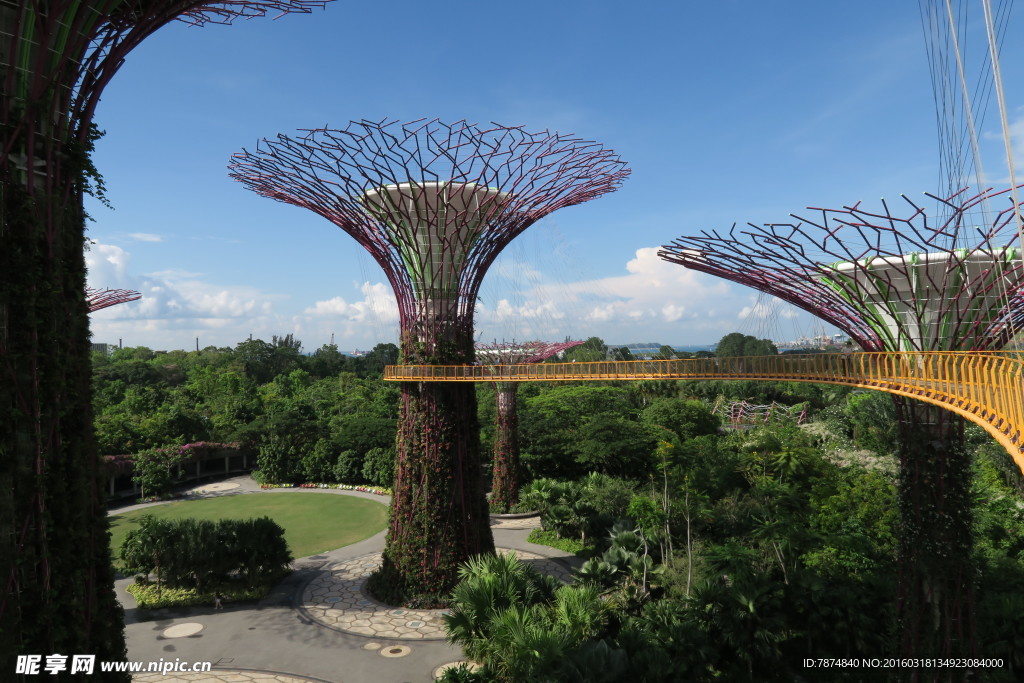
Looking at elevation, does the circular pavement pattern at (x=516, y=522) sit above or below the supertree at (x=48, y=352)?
below

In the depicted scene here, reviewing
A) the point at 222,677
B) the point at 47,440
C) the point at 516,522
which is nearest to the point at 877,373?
the point at 47,440

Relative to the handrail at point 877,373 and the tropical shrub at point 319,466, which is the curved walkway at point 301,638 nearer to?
the handrail at point 877,373

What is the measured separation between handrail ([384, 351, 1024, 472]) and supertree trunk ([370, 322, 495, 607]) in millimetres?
656

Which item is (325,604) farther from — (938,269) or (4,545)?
(938,269)

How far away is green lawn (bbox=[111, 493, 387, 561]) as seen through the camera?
66.9ft

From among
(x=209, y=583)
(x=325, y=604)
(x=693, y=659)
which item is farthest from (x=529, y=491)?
(x=693, y=659)

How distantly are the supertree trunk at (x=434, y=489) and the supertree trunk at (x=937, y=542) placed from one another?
8.79m

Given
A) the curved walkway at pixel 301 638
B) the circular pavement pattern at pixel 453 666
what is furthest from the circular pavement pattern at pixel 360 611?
the circular pavement pattern at pixel 453 666

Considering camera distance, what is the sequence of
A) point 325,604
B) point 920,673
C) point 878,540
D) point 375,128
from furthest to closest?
point 878,540
point 325,604
point 375,128
point 920,673

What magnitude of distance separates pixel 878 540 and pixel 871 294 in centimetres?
950

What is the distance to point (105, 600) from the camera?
6.79 metres

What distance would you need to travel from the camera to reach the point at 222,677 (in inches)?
429

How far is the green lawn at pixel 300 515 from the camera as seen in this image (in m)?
20.4

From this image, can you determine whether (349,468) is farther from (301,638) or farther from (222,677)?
(222,677)
